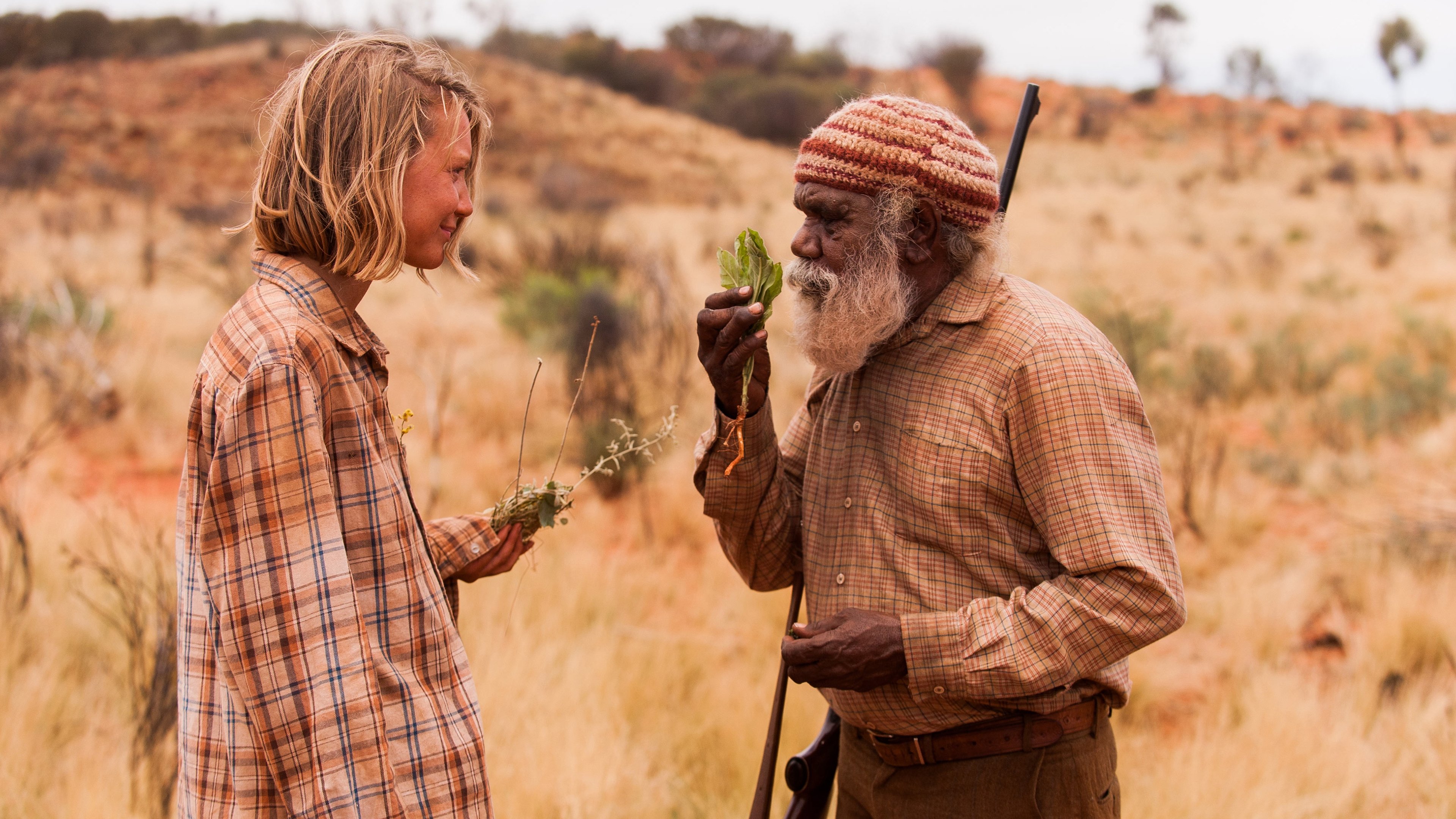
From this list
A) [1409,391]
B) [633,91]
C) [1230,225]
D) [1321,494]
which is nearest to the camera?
[1321,494]

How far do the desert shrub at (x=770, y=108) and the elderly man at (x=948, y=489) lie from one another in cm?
3376

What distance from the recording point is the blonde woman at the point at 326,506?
1432mm

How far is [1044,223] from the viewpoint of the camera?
20.8m

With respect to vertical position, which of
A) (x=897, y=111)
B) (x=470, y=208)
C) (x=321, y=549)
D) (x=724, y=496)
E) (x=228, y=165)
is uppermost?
(x=897, y=111)

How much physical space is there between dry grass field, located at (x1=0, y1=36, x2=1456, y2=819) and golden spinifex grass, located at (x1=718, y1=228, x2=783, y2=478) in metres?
0.62

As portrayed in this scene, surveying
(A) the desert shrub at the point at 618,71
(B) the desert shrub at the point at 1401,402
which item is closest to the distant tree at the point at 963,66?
(A) the desert shrub at the point at 618,71

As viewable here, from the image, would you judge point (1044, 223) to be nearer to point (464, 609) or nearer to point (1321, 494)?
point (1321, 494)

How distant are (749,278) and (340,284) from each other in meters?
0.87

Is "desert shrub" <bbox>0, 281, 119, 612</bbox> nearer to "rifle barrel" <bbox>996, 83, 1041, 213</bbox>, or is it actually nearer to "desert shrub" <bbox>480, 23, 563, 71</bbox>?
"rifle barrel" <bbox>996, 83, 1041, 213</bbox>

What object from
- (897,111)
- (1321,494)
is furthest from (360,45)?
(1321,494)

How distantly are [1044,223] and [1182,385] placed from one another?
1162 centimetres

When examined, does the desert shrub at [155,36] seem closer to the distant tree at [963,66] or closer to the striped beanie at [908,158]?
the distant tree at [963,66]

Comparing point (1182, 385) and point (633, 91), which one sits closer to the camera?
point (1182, 385)

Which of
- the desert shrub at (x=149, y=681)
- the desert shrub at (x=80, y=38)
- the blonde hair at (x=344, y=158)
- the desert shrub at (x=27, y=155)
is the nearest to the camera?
the blonde hair at (x=344, y=158)
